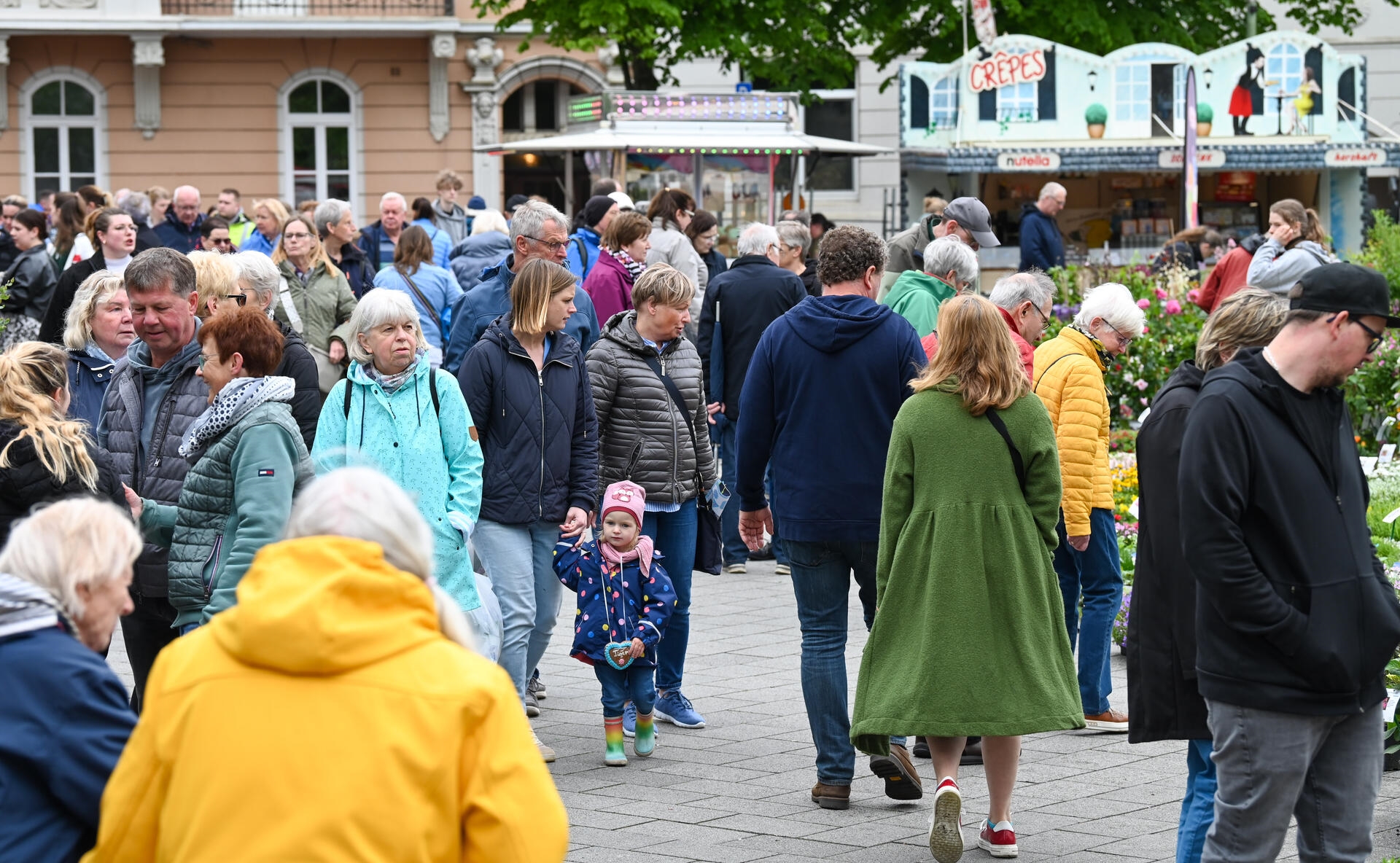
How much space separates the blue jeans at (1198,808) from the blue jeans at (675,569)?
273cm

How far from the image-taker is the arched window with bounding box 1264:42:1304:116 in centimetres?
2308

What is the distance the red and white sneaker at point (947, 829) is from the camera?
5.30 meters

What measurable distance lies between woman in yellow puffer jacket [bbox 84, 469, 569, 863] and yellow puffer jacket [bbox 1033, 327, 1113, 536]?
4.44 metres

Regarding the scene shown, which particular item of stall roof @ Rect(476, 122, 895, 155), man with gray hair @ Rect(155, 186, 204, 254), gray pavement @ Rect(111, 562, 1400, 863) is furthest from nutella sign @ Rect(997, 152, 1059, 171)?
gray pavement @ Rect(111, 562, 1400, 863)

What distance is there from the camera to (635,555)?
6.79 metres

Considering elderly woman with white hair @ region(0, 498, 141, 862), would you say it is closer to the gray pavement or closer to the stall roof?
the gray pavement

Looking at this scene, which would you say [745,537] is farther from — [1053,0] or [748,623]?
[1053,0]

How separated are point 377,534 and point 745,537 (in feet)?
12.3

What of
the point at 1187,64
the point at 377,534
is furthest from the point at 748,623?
the point at 1187,64

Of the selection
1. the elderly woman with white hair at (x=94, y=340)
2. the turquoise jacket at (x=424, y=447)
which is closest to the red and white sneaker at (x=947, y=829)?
the turquoise jacket at (x=424, y=447)

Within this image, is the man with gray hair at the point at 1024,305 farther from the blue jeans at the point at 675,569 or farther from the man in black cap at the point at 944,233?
the man in black cap at the point at 944,233

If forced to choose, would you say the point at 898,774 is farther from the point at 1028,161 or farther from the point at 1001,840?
the point at 1028,161

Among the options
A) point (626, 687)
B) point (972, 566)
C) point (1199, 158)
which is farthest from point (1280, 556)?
Result: point (1199, 158)

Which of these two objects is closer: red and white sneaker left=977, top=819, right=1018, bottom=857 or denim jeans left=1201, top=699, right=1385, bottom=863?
denim jeans left=1201, top=699, right=1385, bottom=863
